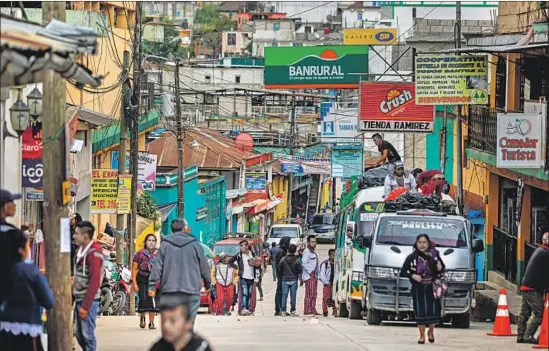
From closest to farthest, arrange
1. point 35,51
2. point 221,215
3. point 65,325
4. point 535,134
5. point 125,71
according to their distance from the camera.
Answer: point 35,51 < point 65,325 < point 535,134 < point 125,71 < point 221,215

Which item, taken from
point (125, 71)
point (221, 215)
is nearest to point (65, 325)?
point (125, 71)

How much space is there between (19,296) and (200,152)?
5364cm

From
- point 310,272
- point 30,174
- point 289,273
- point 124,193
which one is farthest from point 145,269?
point 124,193

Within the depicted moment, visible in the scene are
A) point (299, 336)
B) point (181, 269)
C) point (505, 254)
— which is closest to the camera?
point (181, 269)

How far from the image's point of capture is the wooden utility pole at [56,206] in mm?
15773

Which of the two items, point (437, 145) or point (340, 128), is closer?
point (437, 145)

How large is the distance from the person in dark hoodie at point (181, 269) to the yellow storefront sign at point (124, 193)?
15.5m

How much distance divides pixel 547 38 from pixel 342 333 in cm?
712

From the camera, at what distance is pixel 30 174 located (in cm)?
2273

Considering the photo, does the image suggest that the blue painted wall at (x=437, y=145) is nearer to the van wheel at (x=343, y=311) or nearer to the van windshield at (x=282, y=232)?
the van windshield at (x=282, y=232)

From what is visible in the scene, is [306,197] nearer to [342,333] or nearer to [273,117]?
[273,117]

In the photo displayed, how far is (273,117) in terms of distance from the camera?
8900cm

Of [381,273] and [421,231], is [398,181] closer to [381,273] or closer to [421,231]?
[421,231]

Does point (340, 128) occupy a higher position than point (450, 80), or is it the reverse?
point (450, 80)
